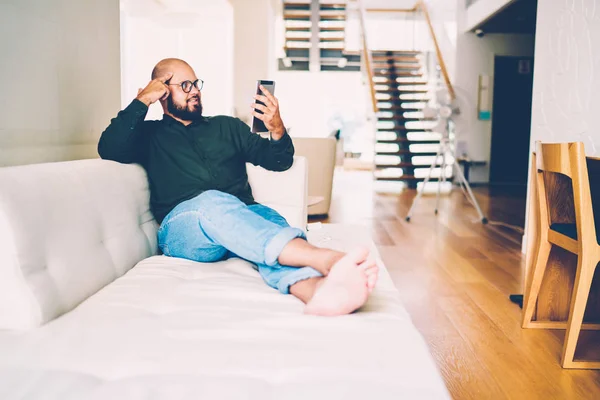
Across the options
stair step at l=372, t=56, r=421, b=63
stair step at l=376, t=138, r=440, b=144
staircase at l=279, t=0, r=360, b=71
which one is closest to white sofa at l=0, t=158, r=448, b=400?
stair step at l=376, t=138, r=440, b=144

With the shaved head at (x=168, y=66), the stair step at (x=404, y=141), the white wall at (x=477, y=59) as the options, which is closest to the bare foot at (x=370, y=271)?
the shaved head at (x=168, y=66)

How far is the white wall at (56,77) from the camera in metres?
1.68

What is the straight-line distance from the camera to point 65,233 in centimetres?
138

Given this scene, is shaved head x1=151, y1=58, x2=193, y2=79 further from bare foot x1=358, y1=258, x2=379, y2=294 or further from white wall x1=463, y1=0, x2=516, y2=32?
white wall x1=463, y1=0, x2=516, y2=32

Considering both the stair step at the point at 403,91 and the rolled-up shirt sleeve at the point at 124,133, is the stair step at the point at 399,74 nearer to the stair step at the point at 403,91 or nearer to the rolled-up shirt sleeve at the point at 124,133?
the stair step at the point at 403,91

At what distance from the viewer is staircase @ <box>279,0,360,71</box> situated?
36.2 ft

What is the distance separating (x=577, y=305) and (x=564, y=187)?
730 millimetres

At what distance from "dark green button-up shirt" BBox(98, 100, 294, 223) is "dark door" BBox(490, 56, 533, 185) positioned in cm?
747

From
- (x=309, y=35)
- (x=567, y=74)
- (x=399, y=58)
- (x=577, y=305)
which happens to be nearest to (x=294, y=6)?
(x=309, y=35)

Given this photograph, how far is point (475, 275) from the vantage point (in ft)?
10.4

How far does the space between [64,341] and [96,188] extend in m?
0.62

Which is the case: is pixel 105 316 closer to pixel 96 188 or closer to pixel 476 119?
pixel 96 188

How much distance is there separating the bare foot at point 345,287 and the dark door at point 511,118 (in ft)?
26.9

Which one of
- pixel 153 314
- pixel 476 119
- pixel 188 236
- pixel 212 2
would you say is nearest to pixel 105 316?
pixel 153 314
